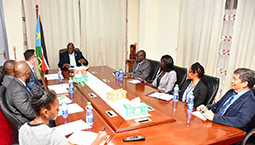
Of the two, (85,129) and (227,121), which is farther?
(227,121)

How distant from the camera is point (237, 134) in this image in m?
1.66

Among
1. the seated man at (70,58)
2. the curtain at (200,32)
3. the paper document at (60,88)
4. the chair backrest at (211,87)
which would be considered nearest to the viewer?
the chair backrest at (211,87)

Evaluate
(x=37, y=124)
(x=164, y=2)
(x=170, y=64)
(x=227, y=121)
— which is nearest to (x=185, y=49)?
(x=164, y=2)

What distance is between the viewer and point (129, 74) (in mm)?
3686

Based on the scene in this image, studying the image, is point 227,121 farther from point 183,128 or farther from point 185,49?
point 185,49

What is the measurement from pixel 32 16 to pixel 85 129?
14.2 feet

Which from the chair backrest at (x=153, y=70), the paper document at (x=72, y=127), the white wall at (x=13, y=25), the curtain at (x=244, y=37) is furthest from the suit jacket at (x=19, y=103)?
the curtain at (x=244, y=37)

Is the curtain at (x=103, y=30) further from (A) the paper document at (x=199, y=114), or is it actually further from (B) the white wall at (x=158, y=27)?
(A) the paper document at (x=199, y=114)

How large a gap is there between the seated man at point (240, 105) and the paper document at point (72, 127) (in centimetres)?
120

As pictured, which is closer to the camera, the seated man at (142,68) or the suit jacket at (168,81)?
the suit jacket at (168,81)

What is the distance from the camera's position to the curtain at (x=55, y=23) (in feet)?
16.1

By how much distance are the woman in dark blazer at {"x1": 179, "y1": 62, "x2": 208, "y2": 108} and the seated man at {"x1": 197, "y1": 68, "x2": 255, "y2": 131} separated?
0.44 metres

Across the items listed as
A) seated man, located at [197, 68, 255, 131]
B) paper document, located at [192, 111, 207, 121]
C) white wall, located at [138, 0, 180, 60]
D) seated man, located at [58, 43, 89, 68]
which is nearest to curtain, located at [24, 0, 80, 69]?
seated man, located at [58, 43, 89, 68]

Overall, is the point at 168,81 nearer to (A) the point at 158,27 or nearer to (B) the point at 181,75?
(B) the point at 181,75
